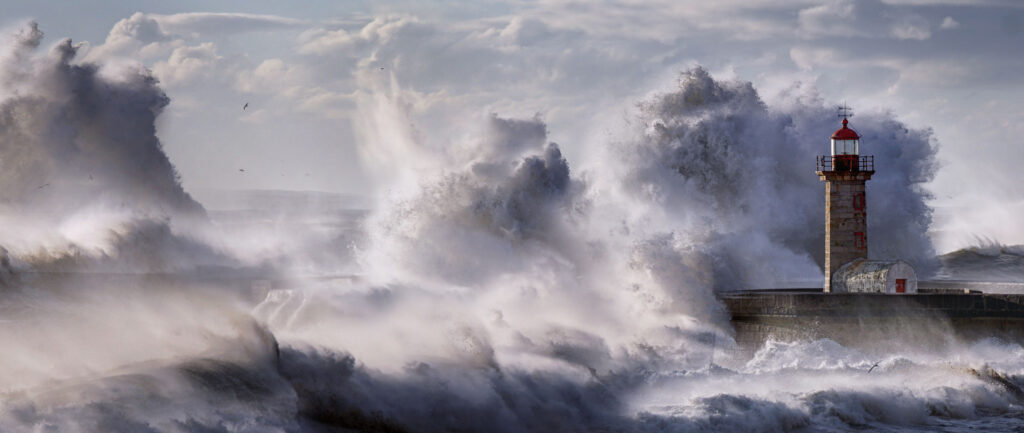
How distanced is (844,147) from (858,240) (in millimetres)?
1488

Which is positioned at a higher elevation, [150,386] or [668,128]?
[668,128]

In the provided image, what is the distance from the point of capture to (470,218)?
20.5 metres

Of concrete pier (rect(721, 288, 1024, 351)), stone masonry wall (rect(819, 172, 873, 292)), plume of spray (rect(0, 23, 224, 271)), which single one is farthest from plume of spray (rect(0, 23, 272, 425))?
stone masonry wall (rect(819, 172, 873, 292))

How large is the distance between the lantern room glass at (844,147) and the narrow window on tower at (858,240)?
4.16 ft

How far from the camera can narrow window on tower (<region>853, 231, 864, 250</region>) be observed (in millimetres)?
19156

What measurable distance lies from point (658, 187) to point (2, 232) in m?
12.2

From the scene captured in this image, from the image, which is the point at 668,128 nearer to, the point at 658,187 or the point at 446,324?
the point at 658,187

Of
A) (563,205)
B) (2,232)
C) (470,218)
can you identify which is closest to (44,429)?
(2,232)

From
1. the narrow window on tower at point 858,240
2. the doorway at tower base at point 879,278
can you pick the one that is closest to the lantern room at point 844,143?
the narrow window on tower at point 858,240

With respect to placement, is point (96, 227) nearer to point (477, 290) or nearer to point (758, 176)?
point (477, 290)

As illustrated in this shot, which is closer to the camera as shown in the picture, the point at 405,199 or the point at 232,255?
the point at 405,199

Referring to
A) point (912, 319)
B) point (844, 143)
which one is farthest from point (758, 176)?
point (912, 319)

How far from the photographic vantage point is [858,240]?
1919 cm

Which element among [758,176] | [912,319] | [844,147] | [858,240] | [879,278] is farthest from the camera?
[758,176]
